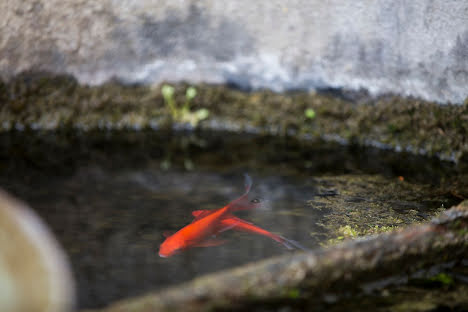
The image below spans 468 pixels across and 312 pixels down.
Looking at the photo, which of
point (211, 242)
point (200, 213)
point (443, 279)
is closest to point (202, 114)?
point (200, 213)

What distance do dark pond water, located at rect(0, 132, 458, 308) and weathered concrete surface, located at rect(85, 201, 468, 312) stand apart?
46 centimetres

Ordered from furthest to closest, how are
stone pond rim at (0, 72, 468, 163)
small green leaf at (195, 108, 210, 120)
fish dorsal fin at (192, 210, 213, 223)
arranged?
small green leaf at (195, 108, 210, 120) → stone pond rim at (0, 72, 468, 163) → fish dorsal fin at (192, 210, 213, 223)

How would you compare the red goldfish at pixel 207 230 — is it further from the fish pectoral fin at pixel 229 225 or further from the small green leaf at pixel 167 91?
the small green leaf at pixel 167 91

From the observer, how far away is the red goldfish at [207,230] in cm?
194

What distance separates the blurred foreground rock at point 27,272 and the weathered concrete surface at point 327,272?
21 centimetres

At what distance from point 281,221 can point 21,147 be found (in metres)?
1.96

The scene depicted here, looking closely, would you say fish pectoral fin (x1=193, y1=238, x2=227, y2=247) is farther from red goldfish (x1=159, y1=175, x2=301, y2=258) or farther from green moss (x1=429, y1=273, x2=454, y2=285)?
green moss (x1=429, y1=273, x2=454, y2=285)

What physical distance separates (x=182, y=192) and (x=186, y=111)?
4.08 ft

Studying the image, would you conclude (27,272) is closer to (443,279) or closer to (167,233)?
(167,233)

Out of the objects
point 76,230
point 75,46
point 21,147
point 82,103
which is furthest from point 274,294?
point 75,46

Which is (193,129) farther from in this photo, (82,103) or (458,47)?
(458,47)

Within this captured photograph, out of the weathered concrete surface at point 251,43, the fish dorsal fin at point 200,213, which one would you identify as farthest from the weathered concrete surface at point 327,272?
the weathered concrete surface at point 251,43

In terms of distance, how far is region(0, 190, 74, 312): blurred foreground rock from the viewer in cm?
102

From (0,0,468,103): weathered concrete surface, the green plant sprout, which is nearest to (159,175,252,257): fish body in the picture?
the green plant sprout
